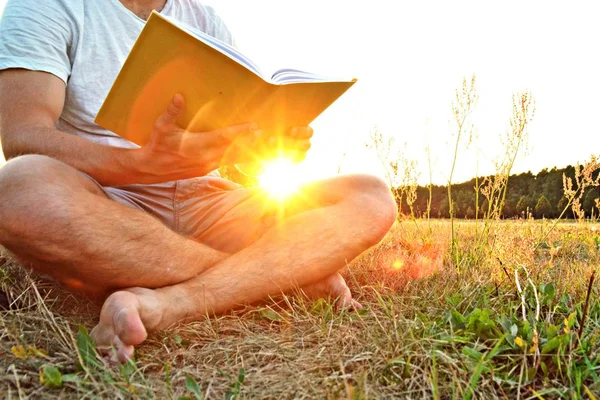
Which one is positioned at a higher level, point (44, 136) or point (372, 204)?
point (44, 136)

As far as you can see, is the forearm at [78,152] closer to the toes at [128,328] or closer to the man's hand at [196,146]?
the man's hand at [196,146]

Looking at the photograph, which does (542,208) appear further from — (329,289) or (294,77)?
(294,77)

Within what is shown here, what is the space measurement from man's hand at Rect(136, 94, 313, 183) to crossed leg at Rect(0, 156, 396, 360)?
20cm

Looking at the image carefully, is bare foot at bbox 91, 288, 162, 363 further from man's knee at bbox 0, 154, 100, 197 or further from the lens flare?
the lens flare

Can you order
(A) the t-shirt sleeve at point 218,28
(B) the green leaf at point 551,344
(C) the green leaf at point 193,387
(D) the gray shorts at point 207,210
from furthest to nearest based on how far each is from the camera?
(A) the t-shirt sleeve at point 218,28 < (D) the gray shorts at point 207,210 < (B) the green leaf at point 551,344 < (C) the green leaf at point 193,387

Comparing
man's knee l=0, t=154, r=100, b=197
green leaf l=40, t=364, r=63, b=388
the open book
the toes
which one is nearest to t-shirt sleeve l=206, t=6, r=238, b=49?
the open book

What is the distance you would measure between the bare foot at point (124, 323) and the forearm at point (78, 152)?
1.61 feet

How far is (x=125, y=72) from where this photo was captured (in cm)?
136

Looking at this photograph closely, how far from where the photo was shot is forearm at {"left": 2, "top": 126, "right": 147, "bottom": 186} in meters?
1.71

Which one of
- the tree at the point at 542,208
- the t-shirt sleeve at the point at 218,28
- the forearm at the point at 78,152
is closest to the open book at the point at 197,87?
the forearm at the point at 78,152

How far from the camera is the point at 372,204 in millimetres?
1911

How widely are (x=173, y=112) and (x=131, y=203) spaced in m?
0.69

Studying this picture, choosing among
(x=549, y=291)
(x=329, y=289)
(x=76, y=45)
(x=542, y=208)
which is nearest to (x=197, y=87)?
(x=329, y=289)

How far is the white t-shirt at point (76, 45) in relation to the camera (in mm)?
1888
